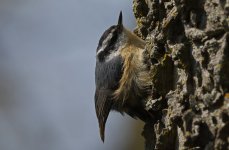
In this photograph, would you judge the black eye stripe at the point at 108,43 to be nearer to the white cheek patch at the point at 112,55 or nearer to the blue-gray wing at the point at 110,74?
the white cheek patch at the point at 112,55

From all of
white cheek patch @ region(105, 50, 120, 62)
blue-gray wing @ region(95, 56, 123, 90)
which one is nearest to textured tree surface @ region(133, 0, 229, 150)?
blue-gray wing @ region(95, 56, 123, 90)

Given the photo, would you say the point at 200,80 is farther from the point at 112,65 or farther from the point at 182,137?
the point at 112,65

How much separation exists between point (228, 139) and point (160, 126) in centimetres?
87

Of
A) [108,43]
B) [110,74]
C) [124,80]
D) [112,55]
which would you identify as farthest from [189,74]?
[108,43]

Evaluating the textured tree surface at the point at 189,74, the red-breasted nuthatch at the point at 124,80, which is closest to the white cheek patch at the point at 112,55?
the red-breasted nuthatch at the point at 124,80

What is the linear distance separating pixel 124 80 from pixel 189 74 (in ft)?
3.70

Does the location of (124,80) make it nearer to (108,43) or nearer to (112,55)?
(112,55)

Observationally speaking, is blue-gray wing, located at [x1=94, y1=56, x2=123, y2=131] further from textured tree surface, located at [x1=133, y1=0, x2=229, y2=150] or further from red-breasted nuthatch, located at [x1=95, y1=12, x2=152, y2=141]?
textured tree surface, located at [x1=133, y1=0, x2=229, y2=150]

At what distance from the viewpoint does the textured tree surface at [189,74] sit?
109 inches

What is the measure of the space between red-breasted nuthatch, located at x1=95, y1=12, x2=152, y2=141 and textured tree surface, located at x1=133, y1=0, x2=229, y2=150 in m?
0.32

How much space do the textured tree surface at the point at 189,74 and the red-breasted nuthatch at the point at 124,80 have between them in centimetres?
32

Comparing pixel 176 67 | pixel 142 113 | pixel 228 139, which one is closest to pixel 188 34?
pixel 176 67

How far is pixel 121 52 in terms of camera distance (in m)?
4.53

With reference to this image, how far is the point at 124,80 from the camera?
13.6 ft
